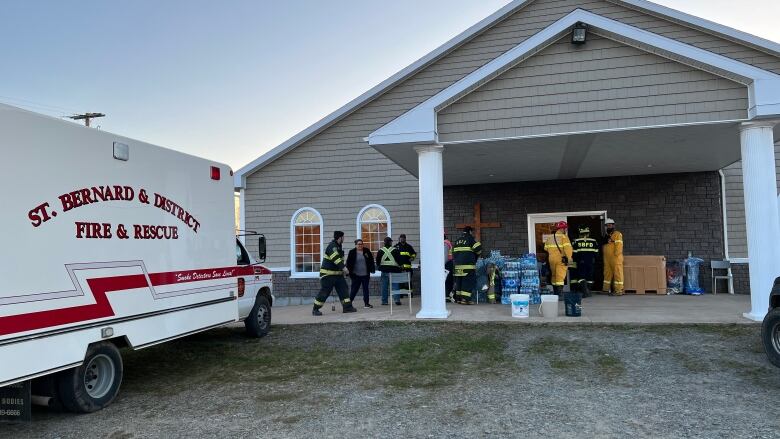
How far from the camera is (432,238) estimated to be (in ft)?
31.9

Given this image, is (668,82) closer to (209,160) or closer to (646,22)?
(646,22)

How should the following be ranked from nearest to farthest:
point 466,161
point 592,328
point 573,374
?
1. point 573,374
2. point 592,328
3. point 466,161

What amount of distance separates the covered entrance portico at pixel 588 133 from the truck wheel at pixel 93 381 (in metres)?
5.42

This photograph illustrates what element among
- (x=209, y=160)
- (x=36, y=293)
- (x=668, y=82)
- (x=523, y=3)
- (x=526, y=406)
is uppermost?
(x=523, y=3)

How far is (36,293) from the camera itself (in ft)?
15.1

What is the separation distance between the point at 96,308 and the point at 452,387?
3777mm

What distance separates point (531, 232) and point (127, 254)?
429 inches

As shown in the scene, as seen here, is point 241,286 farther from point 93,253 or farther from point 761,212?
point 761,212

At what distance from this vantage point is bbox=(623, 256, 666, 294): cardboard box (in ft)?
42.3

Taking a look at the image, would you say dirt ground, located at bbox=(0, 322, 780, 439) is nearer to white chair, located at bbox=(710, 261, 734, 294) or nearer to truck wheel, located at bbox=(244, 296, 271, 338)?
truck wheel, located at bbox=(244, 296, 271, 338)

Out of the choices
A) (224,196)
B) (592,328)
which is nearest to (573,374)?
(592,328)

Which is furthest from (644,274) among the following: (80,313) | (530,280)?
(80,313)

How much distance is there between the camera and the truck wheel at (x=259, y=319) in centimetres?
902

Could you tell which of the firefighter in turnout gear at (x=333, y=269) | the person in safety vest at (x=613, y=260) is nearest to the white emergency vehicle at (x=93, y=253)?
the firefighter in turnout gear at (x=333, y=269)
